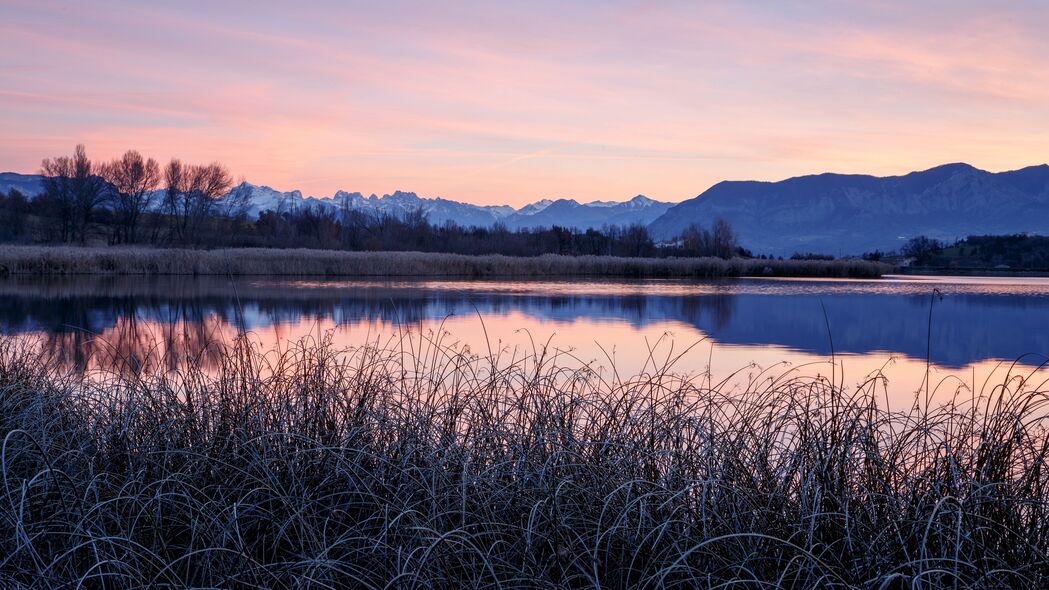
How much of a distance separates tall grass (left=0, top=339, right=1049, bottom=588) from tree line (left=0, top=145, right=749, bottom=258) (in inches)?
2281

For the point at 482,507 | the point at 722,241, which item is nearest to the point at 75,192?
the point at 722,241

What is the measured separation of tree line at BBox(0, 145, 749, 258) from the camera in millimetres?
64625

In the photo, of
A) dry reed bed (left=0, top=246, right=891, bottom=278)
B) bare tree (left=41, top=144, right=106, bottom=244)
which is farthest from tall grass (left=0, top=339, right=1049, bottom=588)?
Answer: bare tree (left=41, top=144, right=106, bottom=244)

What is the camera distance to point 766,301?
25.8 meters

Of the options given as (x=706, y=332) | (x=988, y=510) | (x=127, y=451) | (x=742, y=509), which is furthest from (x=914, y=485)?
(x=706, y=332)

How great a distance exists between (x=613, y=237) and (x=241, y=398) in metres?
70.6

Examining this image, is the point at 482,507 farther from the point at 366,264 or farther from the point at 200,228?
the point at 200,228

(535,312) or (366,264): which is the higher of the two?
(366,264)

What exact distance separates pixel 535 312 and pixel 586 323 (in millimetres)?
2713

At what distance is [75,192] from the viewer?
65812 millimetres

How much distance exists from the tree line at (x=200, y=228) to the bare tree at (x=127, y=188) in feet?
0.29

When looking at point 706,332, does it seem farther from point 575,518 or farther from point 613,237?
point 613,237

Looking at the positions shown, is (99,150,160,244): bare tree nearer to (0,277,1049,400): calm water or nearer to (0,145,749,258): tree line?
(0,145,749,258): tree line

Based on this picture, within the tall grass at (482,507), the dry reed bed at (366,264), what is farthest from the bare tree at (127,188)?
the tall grass at (482,507)
